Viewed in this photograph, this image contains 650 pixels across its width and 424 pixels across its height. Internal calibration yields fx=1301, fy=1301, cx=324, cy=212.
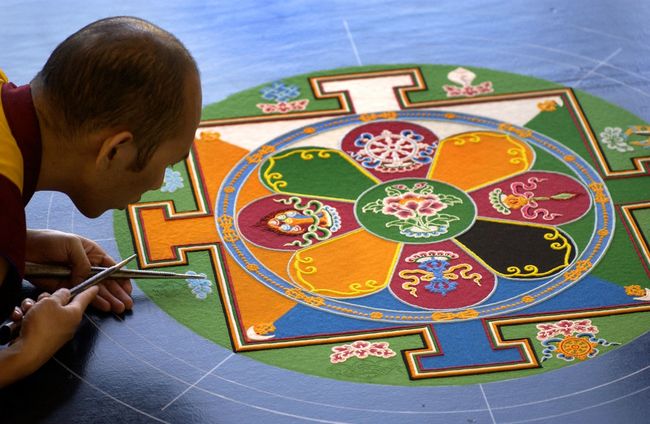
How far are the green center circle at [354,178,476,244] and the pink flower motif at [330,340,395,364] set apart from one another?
1.47 ft

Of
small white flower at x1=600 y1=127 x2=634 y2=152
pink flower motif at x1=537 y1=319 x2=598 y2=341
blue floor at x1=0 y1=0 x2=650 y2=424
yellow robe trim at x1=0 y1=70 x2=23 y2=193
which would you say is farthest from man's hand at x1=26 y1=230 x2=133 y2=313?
small white flower at x1=600 y1=127 x2=634 y2=152

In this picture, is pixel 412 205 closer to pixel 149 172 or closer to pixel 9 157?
pixel 149 172

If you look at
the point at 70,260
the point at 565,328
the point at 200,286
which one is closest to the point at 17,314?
the point at 70,260

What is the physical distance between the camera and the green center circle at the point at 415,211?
346 centimetres

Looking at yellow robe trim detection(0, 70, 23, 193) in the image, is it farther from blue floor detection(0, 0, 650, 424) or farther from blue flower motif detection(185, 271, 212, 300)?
blue flower motif detection(185, 271, 212, 300)

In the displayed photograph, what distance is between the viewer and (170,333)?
3092mm

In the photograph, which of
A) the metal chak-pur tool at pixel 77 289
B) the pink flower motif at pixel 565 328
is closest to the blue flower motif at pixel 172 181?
the metal chak-pur tool at pixel 77 289

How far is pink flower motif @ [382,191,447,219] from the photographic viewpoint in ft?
11.6

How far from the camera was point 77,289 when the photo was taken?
3.04 m

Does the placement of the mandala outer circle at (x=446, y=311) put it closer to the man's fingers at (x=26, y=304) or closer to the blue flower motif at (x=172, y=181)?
the blue flower motif at (x=172, y=181)

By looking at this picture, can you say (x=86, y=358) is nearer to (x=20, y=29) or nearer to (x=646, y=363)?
(x=646, y=363)

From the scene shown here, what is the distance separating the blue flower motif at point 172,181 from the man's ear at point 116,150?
905 mm

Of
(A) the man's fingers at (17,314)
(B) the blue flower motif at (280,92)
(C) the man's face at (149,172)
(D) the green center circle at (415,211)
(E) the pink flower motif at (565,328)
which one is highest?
(C) the man's face at (149,172)

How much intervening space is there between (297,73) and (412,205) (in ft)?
2.81
